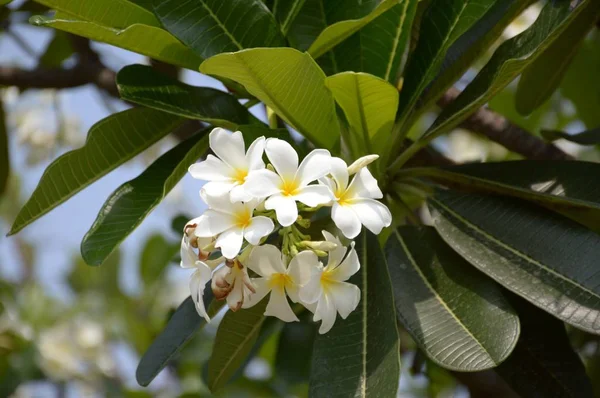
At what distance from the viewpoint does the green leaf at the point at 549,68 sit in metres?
1.21

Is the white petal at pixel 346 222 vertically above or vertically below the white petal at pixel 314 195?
below

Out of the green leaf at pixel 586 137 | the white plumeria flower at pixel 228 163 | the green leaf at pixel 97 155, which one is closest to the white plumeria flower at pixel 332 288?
the white plumeria flower at pixel 228 163

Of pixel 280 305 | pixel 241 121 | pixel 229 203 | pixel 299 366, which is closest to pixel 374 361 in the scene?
pixel 280 305

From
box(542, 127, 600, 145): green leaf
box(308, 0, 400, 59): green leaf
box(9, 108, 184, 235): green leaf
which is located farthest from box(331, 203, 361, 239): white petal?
box(542, 127, 600, 145): green leaf

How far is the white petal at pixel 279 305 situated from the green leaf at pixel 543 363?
13.3 inches

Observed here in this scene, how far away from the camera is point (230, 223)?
0.74 metres

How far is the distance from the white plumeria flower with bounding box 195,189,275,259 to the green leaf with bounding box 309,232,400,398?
203 millimetres

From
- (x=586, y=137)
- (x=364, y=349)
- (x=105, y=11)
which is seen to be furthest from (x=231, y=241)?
(x=586, y=137)

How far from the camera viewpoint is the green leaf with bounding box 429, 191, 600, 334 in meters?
0.83

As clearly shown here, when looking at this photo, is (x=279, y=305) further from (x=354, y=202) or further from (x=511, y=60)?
(x=511, y=60)

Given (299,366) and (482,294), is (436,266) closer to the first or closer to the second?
(482,294)

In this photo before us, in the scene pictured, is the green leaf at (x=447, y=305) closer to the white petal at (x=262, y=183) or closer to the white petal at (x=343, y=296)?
the white petal at (x=343, y=296)

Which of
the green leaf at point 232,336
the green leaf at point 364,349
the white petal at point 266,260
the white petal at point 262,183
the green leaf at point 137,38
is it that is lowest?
the green leaf at point 232,336

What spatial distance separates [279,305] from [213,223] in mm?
117
